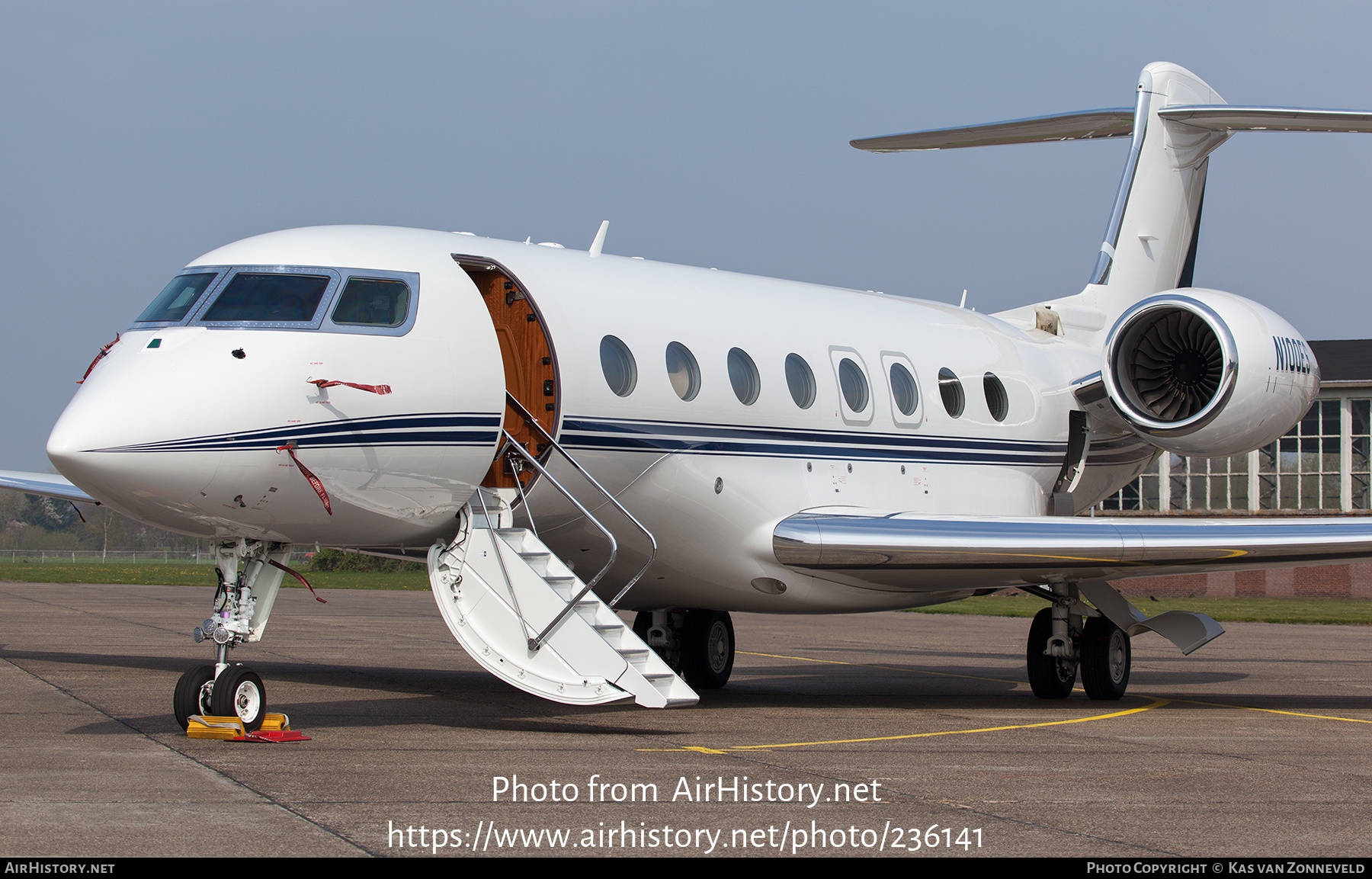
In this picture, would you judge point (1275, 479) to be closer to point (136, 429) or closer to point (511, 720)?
point (511, 720)

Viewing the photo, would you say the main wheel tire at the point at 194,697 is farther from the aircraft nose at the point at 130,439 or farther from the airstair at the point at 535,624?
the airstair at the point at 535,624

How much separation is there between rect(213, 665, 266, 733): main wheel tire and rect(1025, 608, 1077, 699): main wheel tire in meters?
8.23

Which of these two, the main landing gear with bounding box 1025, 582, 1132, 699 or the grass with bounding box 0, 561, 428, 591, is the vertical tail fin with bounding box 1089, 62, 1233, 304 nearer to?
the main landing gear with bounding box 1025, 582, 1132, 699

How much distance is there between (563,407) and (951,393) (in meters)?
5.69

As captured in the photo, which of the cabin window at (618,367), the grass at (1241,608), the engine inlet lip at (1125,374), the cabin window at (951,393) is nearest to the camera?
the cabin window at (618,367)

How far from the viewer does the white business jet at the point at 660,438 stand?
35.0 feet

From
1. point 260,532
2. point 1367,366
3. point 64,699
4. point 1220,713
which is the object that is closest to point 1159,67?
point 1220,713

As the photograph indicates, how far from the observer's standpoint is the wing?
13.3 metres

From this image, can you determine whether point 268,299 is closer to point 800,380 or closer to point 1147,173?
point 800,380

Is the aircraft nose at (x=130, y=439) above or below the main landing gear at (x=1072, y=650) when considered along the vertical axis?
above

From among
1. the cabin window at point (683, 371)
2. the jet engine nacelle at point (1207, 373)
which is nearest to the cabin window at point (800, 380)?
the cabin window at point (683, 371)

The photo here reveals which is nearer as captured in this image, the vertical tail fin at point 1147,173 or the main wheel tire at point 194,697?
the main wheel tire at point 194,697

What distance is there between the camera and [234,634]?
1066 cm

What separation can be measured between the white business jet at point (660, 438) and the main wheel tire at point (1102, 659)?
0.03 metres
